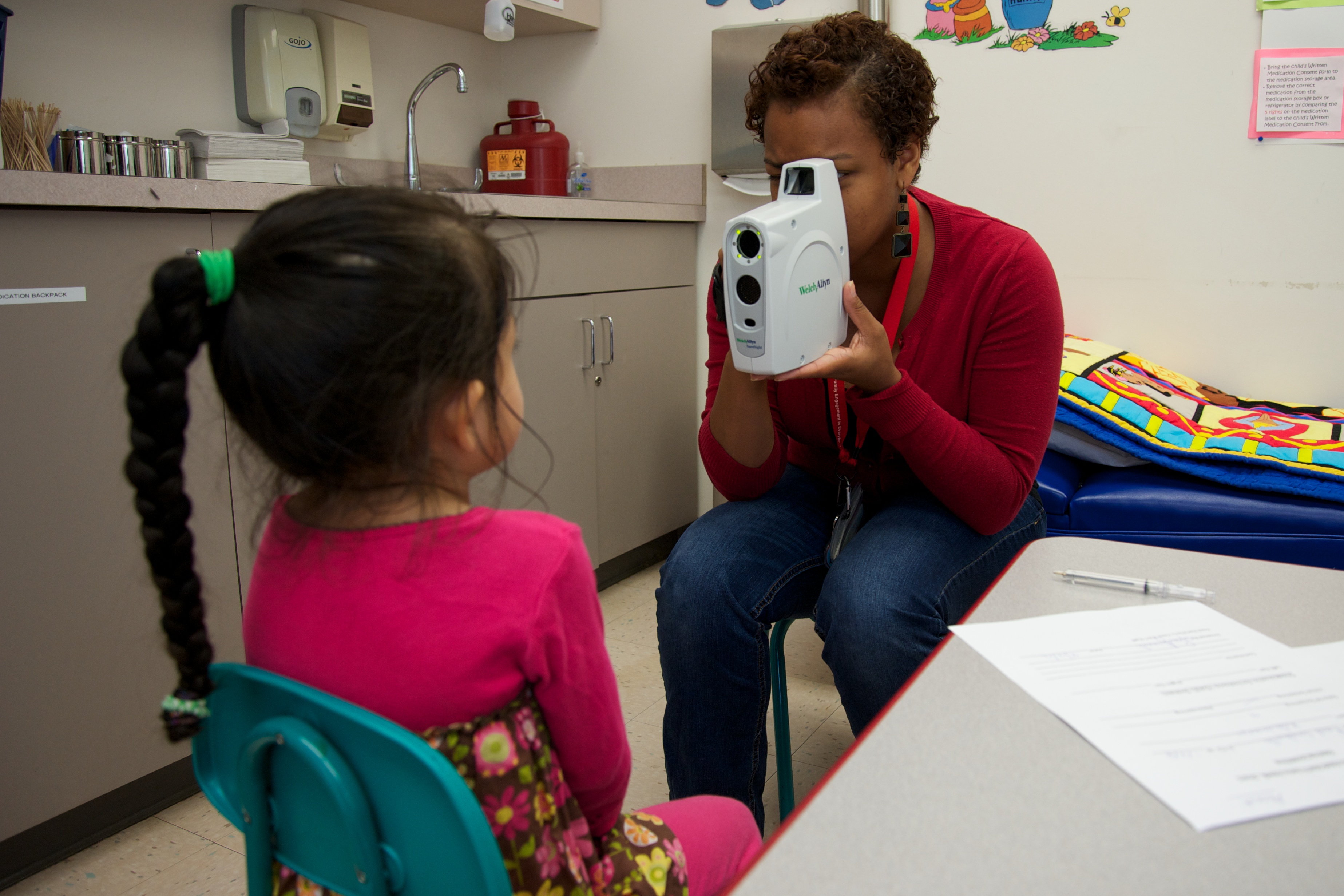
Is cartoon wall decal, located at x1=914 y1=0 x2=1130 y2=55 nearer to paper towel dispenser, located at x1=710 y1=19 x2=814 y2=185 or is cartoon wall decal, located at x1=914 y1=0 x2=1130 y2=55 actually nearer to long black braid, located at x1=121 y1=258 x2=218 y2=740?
paper towel dispenser, located at x1=710 y1=19 x2=814 y2=185

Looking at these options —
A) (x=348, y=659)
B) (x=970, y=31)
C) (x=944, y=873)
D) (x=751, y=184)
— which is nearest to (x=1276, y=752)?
(x=944, y=873)

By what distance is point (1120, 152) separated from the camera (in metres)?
2.28

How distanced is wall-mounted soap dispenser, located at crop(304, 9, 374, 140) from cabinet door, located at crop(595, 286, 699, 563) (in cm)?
75

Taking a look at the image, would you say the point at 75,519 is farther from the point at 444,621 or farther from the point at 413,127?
the point at 413,127

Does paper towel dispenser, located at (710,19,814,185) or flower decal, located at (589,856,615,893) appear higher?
paper towel dispenser, located at (710,19,814,185)

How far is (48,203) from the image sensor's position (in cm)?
133

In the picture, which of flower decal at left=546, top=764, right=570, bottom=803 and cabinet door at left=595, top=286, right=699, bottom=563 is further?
cabinet door at left=595, top=286, right=699, bottom=563

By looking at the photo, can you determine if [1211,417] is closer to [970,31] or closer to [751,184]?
[970,31]

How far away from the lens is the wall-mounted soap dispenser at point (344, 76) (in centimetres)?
232

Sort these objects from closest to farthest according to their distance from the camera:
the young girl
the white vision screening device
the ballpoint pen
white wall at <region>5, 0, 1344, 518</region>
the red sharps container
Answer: the young girl
the ballpoint pen
the white vision screening device
white wall at <region>5, 0, 1344, 518</region>
the red sharps container

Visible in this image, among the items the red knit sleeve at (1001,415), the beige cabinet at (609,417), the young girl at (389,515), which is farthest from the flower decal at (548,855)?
the beige cabinet at (609,417)

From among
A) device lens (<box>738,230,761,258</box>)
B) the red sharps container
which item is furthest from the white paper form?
the red sharps container

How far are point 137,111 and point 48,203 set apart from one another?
0.81 meters

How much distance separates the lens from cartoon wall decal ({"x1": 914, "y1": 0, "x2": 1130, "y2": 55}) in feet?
7.36
